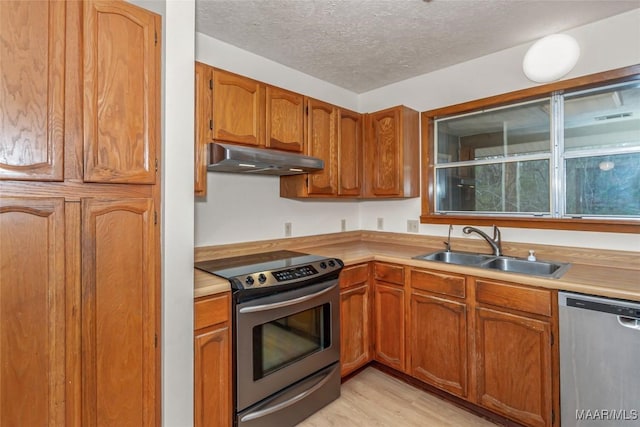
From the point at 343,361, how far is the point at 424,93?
2.34 meters

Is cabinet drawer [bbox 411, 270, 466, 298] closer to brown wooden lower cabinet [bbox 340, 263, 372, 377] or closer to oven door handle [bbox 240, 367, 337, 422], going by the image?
brown wooden lower cabinet [bbox 340, 263, 372, 377]

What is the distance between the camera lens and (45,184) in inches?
43.3

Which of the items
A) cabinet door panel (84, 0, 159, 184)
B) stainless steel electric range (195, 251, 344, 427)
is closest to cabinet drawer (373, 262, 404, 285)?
stainless steel electric range (195, 251, 344, 427)

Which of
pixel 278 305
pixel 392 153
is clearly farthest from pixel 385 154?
pixel 278 305

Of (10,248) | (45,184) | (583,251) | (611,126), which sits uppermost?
(611,126)

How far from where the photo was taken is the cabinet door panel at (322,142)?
238cm

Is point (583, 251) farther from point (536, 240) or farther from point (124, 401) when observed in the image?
point (124, 401)

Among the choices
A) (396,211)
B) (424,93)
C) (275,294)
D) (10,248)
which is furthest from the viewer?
(396,211)

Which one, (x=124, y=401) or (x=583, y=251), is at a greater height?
(x=583, y=251)

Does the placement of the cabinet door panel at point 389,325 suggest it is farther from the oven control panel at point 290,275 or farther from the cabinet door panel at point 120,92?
the cabinet door panel at point 120,92

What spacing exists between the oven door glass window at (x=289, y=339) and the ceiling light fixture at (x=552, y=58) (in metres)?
1.89

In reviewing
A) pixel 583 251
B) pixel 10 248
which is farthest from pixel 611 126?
pixel 10 248

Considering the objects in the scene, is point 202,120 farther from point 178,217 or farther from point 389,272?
point 389,272

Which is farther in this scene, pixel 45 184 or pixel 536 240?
pixel 536 240
